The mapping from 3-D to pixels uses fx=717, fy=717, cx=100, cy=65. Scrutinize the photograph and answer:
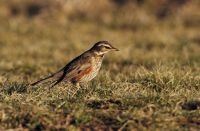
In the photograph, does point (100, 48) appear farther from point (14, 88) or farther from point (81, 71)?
point (14, 88)

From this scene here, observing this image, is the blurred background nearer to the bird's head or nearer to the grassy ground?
the grassy ground

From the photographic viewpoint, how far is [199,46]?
15164 millimetres

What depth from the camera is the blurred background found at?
13523 millimetres

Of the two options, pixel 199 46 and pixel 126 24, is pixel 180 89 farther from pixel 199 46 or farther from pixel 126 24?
pixel 126 24

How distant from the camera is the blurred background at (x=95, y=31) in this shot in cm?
1352

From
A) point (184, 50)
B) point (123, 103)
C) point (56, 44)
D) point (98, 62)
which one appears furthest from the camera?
point (56, 44)

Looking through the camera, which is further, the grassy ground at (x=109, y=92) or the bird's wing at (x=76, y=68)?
the bird's wing at (x=76, y=68)

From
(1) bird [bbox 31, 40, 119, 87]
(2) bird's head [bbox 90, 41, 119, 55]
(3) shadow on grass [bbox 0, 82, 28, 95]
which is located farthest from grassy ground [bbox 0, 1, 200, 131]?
(2) bird's head [bbox 90, 41, 119, 55]

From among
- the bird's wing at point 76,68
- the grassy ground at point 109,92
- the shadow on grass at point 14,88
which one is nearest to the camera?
the grassy ground at point 109,92

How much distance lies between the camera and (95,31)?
18.2 m

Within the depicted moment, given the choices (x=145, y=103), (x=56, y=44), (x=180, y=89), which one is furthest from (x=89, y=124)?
(x=56, y=44)

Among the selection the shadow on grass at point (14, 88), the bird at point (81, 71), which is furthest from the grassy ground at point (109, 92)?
the bird at point (81, 71)

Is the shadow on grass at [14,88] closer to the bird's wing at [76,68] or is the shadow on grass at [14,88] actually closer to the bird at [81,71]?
the bird at [81,71]

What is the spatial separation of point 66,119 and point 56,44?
8.96 metres
